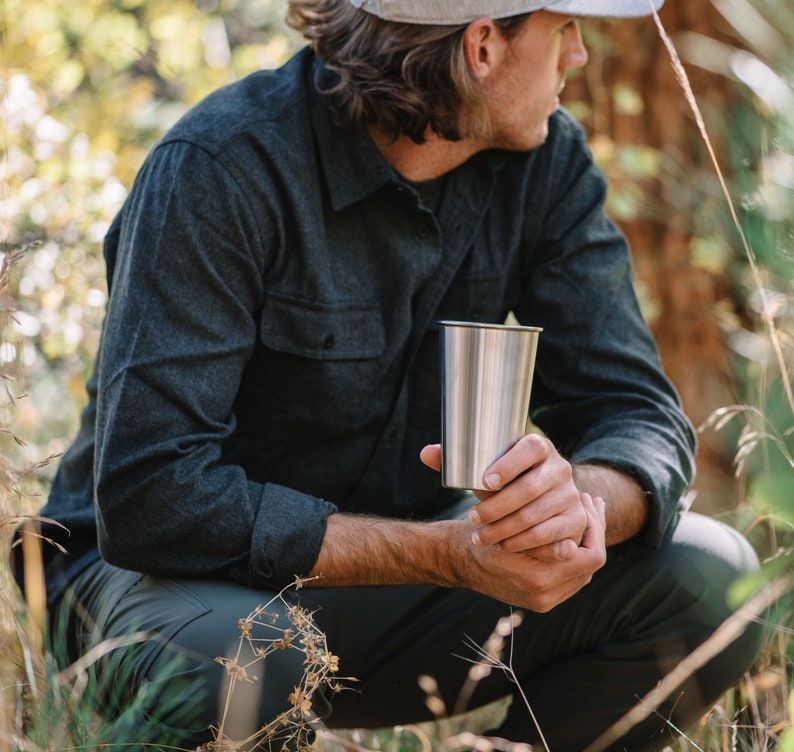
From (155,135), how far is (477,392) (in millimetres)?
4165

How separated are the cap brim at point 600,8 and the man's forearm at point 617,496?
1.04 metres

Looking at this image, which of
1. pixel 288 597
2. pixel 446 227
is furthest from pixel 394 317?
pixel 288 597

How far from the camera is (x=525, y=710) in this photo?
2299 mm

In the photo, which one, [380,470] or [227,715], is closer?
[227,715]

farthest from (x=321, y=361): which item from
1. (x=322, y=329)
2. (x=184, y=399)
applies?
(x=184, y=399)

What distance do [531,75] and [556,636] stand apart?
1323 mm

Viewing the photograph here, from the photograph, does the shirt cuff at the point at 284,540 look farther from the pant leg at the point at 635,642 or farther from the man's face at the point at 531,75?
the man's face at the point at 531,75

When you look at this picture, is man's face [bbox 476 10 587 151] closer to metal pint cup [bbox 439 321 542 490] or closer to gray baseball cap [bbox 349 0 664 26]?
gray baseball cap [bbox 349 0 664 26]

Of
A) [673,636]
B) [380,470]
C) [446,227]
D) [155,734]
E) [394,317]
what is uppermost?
[446,227]

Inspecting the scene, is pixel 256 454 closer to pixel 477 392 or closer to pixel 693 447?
pixel 477 392

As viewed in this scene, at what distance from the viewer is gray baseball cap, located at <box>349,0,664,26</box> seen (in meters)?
2.34

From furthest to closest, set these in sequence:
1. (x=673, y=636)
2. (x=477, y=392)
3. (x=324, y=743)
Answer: (x=324, y=743)
(x=673, y=636)
(x=477, y=392)

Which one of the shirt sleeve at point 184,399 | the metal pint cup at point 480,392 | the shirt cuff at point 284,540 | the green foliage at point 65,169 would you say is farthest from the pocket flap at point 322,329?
the green foliage at point 65,169

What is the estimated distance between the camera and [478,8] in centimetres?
237
